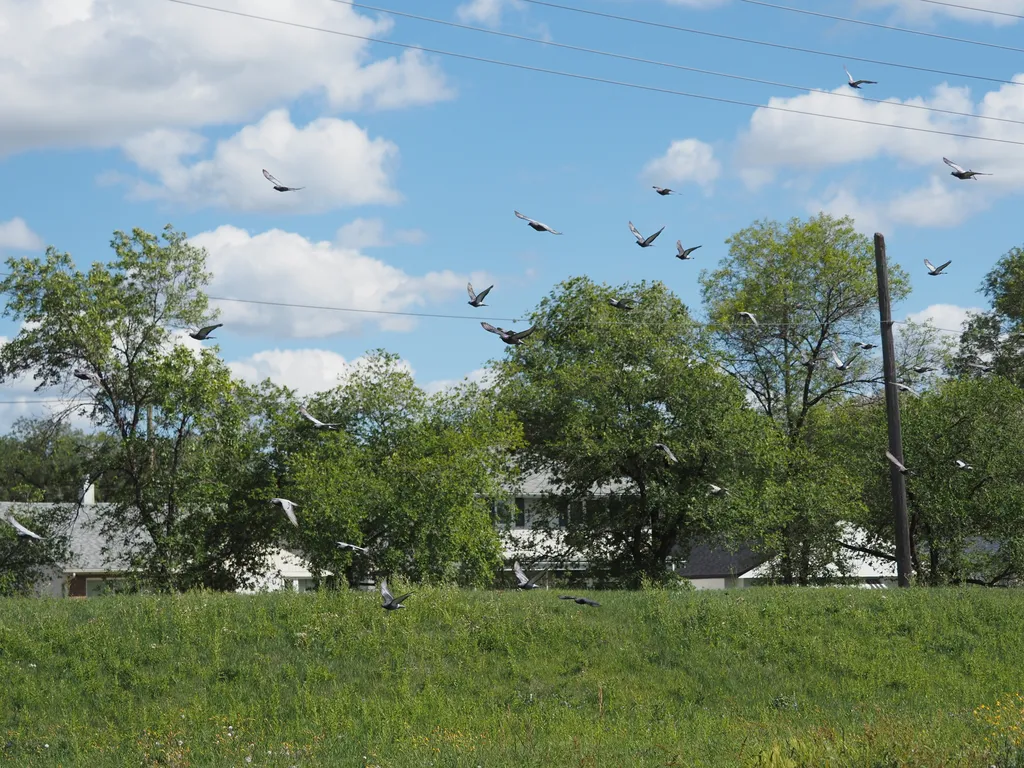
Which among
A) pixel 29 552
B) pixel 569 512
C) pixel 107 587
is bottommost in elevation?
pixel 107 587

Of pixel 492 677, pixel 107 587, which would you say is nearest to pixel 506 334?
pixel 492 677

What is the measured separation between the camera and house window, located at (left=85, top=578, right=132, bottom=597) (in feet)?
81.8

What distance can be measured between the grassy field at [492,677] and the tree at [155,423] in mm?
12789

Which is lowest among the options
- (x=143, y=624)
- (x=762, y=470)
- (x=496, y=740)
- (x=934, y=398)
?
(x=496, y=740)

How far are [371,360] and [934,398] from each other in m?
17.9

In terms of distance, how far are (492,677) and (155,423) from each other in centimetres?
1874

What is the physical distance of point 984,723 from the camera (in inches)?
590

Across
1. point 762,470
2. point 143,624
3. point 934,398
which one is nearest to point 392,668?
point 143,624

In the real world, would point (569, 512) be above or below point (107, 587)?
above

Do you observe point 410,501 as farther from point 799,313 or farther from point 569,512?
point 799,313

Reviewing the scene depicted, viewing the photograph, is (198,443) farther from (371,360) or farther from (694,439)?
(694,439)

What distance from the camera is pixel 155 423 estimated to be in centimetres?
3369

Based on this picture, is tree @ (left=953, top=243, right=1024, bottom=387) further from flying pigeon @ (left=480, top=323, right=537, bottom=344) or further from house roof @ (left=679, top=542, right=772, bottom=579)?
flying pigeon @ (left=480, top=323, right=537, bottom=344)

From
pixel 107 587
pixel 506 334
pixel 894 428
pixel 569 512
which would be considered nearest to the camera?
pixel 506 334
